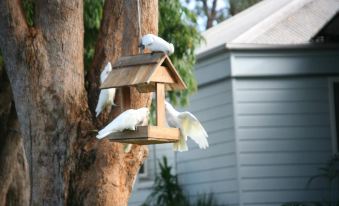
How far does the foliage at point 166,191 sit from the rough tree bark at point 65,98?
7.07 m

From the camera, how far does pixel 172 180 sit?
13844mm

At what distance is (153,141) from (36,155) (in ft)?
3.76

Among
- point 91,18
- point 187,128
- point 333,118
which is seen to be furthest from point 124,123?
point 333,118

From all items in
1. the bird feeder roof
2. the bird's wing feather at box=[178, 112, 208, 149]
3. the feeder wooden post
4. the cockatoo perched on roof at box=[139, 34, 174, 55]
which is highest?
the cockatoo perched on roof at box=[139, 34, 174, 55]

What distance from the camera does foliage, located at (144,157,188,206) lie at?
13461 millimetres

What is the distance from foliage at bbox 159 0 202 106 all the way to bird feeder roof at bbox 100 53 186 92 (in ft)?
16.8

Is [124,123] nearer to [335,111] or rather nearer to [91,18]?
[91,18]

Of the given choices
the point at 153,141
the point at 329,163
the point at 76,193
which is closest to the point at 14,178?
the point at 329,163

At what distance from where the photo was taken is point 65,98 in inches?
243

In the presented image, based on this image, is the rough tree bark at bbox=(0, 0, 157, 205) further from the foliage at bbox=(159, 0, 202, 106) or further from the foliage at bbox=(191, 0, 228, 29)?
the foliage at bbox=(191, 0, 228, 29)

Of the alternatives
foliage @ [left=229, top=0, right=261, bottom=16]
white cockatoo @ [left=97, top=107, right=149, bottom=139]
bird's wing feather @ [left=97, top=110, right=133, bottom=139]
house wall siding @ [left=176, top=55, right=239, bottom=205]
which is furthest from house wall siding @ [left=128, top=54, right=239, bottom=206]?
foliage @ [left=229, top=0, right=261, bottom=16]

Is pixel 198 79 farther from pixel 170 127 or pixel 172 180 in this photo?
pixel 170 127

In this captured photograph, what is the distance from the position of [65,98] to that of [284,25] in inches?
277

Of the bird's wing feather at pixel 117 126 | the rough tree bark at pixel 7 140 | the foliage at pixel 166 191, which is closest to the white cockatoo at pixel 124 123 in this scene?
the bird's wing feather at pixel 117 126
